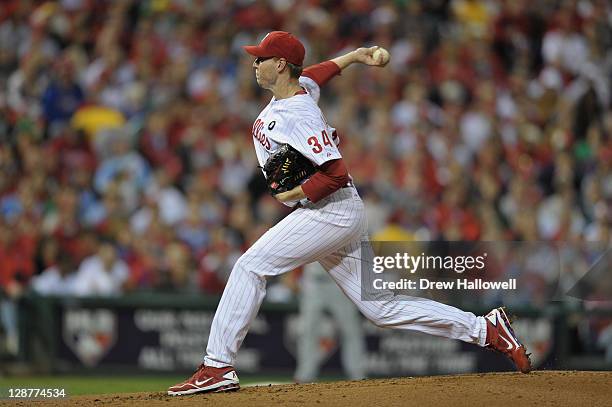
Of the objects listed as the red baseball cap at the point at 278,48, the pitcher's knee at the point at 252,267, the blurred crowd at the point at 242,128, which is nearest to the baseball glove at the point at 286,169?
the pitcher's knee at the point at 252,267

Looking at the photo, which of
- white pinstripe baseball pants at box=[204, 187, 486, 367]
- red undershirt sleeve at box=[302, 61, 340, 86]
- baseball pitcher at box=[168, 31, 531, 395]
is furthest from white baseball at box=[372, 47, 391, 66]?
white pinstripe baseball pants at box=[204, 187, 486, 367]

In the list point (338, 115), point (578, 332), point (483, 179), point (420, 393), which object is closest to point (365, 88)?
point (338, 115)

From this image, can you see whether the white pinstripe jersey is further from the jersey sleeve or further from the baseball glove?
the jersey sleeve

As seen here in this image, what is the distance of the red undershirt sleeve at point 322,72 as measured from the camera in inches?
234

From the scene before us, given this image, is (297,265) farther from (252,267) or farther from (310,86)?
(310,86)

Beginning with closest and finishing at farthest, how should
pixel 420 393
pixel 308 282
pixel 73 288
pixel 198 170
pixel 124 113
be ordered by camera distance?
pixel 420 393
pixel 308 282
pixel 73 288
pixel 198 170
pixel 124 113

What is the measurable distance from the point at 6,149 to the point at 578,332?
6.56m

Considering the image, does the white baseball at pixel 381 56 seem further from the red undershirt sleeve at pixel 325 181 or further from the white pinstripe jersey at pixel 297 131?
the red undershirt sleeve at pixel 325 181

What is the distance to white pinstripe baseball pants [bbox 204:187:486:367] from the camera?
5.43 meters

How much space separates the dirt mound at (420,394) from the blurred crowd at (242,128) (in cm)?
418

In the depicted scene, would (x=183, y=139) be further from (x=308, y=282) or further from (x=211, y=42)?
(x=308, y=282)

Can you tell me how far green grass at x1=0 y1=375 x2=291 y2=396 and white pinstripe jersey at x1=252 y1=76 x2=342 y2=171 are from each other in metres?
4.06

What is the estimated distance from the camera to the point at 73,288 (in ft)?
34.7

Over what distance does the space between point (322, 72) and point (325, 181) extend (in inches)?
35.7
